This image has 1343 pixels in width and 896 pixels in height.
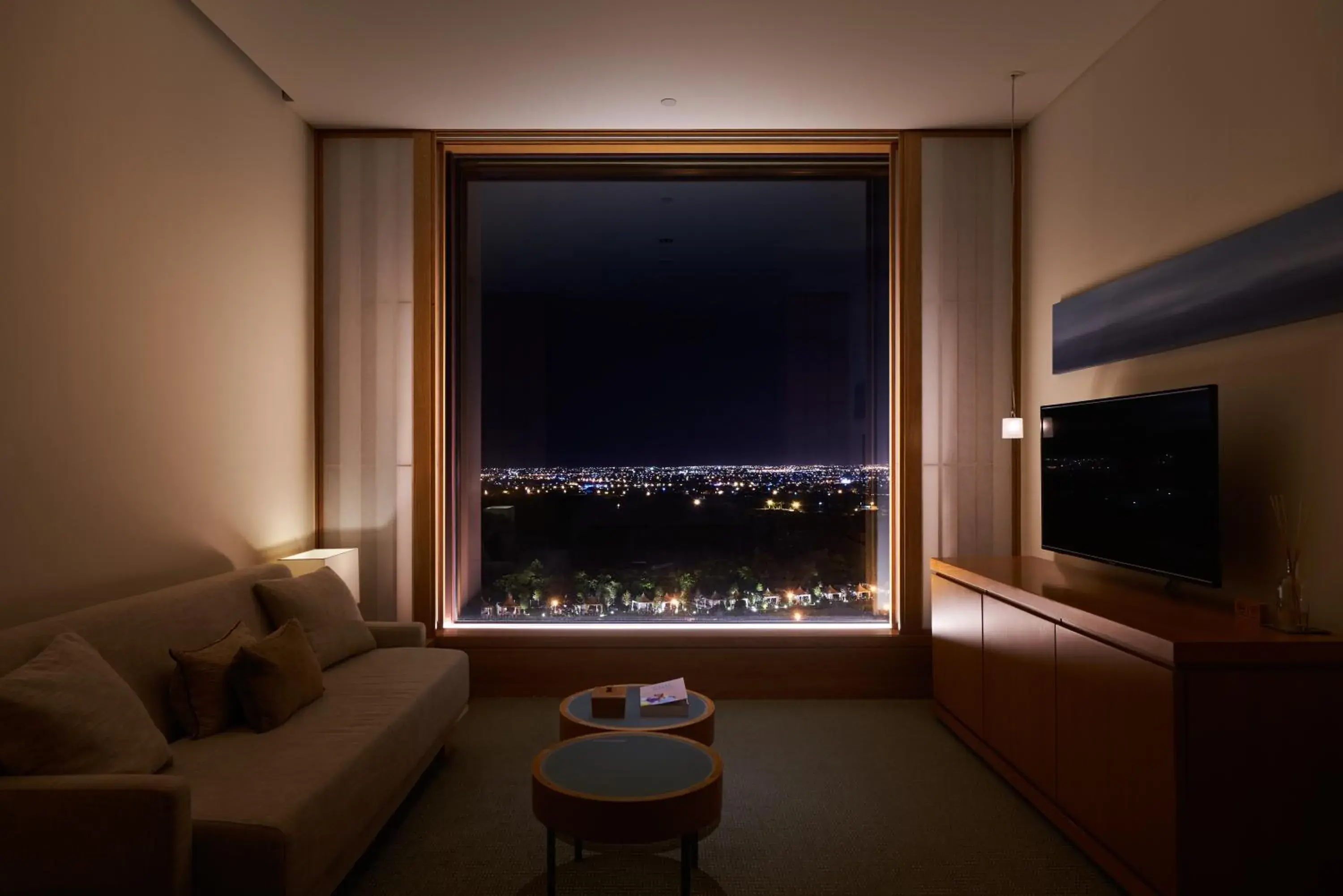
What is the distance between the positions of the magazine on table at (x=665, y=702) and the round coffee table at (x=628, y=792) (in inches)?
12.5

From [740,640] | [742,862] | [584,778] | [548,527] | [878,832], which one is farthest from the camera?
[548,527]

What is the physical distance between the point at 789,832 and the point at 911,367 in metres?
2.68

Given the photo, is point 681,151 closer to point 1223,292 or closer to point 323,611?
point 1223,292

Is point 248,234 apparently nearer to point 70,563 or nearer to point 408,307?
point 408,307

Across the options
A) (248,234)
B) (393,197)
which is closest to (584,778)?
(248,234)

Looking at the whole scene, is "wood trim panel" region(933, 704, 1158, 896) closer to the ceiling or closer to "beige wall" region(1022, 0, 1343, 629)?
"beige wall" region(1022, 0, 1343, 629)

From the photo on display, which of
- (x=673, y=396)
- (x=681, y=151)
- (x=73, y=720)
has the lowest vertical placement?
(x=73, y=720)

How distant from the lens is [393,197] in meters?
4.73

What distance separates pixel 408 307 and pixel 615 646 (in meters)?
2.22

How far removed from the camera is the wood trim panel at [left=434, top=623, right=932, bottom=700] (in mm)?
4617

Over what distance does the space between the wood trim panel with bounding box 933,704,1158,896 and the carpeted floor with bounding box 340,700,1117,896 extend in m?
0.05

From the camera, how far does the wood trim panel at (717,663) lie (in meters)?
4.62

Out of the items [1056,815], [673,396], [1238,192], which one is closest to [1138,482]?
[1238,192]

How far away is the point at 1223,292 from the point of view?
292 cm
